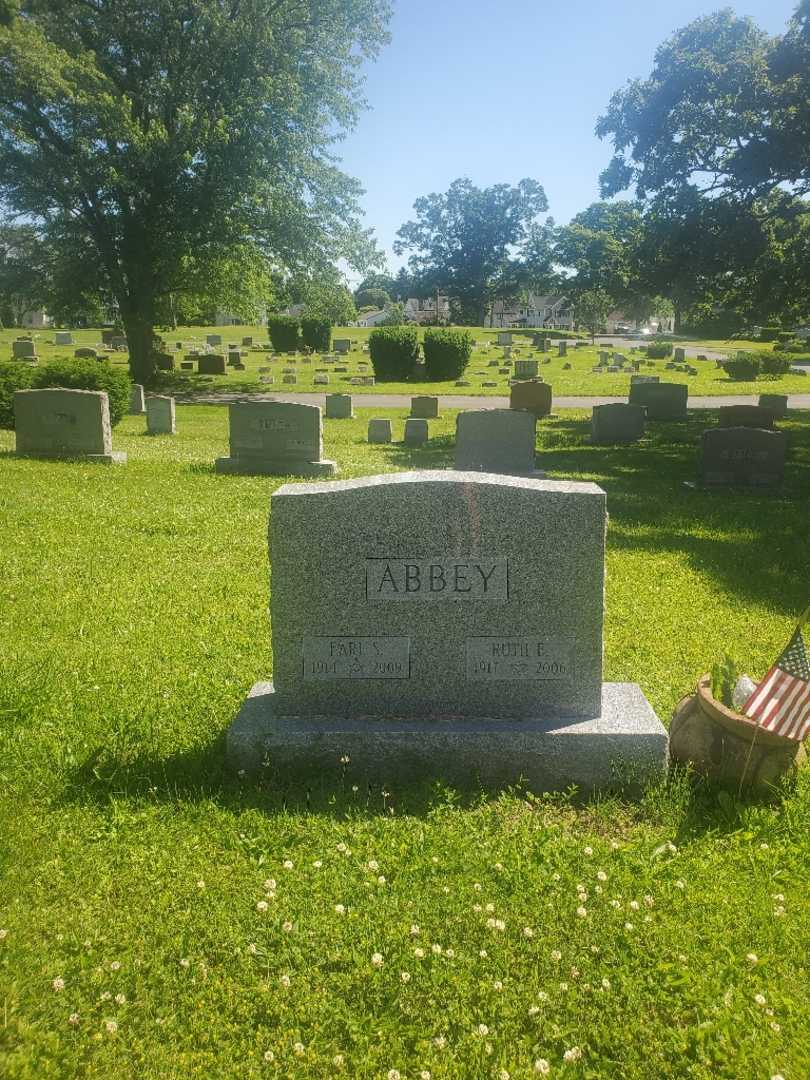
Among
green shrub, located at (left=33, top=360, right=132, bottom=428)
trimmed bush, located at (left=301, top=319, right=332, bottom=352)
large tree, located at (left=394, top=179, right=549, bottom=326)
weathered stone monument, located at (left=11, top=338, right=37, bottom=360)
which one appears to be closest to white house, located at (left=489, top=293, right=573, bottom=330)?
large tree, located at (left=394, top=179, right=549, bottom=326)

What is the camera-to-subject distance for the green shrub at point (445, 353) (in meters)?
37.8

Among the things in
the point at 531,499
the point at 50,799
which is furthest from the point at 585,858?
the point at 50,799

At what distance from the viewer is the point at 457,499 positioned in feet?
14.1

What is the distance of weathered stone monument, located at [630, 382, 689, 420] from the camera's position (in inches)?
945

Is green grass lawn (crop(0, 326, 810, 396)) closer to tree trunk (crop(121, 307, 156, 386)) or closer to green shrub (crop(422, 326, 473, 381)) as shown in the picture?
green shrub (crop(422, 326, 473, 381))

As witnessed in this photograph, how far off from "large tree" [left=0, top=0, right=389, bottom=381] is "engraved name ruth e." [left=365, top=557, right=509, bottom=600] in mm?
26681

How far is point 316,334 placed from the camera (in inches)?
1973

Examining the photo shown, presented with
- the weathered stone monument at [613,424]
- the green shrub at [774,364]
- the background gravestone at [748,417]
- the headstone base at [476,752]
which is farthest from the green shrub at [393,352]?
the headstone base at [476,752]

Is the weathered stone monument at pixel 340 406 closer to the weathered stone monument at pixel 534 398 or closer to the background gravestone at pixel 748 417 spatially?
the weathered stone monument at pixel 534 398

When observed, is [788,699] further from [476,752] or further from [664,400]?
[664,400]

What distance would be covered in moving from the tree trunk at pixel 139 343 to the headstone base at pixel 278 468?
62.0ft

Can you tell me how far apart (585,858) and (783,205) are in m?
18.8

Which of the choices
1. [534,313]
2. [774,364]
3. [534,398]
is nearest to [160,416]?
[534,398]

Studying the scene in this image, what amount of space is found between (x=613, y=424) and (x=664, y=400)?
544cm
